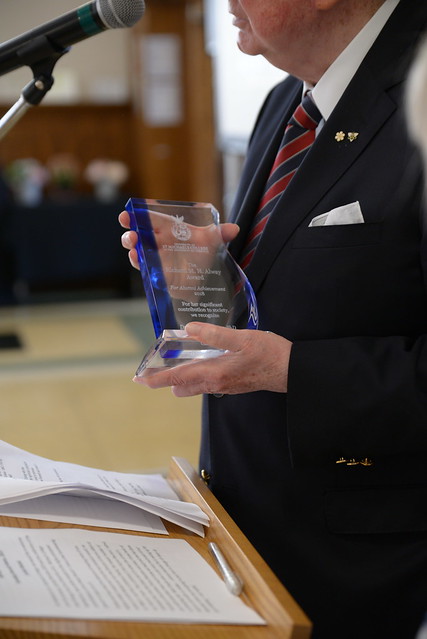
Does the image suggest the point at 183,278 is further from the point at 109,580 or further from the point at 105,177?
the point at 105,177

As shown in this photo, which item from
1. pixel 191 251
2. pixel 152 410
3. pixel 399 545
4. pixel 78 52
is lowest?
pixel 152 410

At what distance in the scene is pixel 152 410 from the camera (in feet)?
12.9

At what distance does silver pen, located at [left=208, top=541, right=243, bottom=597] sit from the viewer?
81cm

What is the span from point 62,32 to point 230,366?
0.49m

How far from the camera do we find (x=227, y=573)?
842 millimetres

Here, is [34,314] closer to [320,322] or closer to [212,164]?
[212,164]

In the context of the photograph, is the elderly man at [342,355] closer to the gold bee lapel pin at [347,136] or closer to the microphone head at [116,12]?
the gold bee lapel pin at [347,136]

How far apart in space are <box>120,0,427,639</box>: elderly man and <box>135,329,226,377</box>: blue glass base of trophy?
6cm

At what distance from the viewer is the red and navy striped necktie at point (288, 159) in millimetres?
1272

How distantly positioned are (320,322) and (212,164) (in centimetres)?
800

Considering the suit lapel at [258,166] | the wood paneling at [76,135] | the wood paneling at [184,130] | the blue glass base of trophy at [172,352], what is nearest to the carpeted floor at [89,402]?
the suit lapel at [258,166]

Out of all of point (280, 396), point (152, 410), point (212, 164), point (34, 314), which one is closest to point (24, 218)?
point (34, 314)

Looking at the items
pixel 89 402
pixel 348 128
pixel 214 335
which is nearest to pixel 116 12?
pixel 348 128

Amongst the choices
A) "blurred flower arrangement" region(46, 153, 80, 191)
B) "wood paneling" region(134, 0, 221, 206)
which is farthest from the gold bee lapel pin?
"wood paneling" region(134, 0, 221, 206)
